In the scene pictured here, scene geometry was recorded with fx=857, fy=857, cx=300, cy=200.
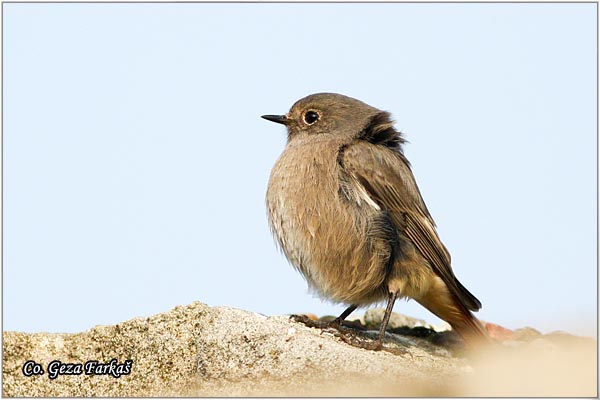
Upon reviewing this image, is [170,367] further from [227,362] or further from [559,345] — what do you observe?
[559,345]

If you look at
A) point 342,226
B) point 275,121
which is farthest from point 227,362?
point 275,121

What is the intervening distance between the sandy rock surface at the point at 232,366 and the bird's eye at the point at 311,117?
2513 millimetres

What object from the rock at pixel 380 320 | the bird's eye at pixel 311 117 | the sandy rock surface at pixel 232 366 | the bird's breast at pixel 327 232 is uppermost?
the bird's eye at pixel 311 117

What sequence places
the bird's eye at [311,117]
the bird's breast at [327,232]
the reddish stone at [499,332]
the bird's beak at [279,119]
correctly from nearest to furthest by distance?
the bird's breast at [327,232], the bird's eye at [311,117], the bird's beak at [279,119], the reddish stone at [499,332]

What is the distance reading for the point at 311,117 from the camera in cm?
909

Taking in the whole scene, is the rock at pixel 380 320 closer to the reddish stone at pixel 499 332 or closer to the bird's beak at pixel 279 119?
the reddish stone at pixel 499 332

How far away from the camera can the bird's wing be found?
8.27m

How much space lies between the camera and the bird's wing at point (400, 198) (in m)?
8.27

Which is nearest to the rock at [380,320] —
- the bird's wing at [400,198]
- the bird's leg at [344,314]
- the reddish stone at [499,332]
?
the reddish stone at [499,332]

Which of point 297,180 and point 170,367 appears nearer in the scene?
point 170,367

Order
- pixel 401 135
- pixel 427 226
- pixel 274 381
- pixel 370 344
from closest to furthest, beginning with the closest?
pixel 274 381 → pixel 370 344 → pixel 427 226 → pixel 401 135

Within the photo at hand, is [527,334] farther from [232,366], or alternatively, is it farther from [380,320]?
[232,366]

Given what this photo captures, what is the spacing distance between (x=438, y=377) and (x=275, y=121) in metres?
3.56

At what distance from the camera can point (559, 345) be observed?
28.2 ft
